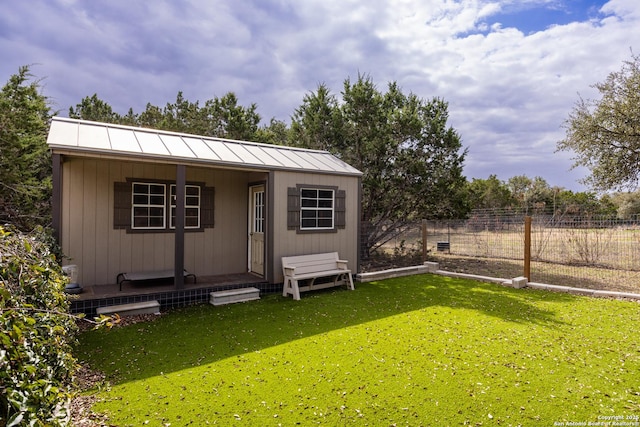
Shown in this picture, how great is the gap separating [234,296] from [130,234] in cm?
246

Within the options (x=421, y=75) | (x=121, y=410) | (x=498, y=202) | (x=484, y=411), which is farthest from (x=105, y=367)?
(x=498, y=202)

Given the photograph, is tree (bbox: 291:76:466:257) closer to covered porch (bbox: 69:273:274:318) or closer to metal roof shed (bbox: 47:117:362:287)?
metal roof shed (bbox: 47:117:362:287)

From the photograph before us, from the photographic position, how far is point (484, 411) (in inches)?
111

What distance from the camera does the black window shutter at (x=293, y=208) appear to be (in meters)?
7.06

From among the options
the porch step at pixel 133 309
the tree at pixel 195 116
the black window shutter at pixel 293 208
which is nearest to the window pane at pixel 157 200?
the porch step at pixel 133 309

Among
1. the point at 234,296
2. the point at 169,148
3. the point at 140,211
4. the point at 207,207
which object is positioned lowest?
the point at 234,296

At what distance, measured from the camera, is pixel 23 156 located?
9.15 meters

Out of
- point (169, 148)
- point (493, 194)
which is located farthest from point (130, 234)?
point (493, 194)

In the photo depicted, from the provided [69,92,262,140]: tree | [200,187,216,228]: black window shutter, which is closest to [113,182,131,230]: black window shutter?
[200,187,216,228]: black window shutter

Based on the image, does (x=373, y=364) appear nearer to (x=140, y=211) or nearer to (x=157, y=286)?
(x=157, y=286)

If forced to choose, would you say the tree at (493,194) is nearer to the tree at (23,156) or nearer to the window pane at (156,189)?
the window pane at (156,189)

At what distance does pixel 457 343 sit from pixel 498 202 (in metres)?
38.5

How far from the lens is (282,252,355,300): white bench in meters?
6.67

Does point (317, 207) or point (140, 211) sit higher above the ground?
point (317, 207)
